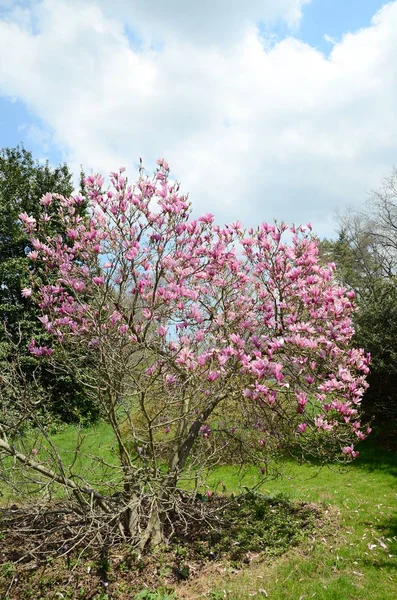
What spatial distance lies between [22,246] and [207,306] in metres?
12.3

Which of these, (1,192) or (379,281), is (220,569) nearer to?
(379,281)

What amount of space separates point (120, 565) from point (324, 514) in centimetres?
319

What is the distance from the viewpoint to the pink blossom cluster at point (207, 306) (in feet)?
14.2

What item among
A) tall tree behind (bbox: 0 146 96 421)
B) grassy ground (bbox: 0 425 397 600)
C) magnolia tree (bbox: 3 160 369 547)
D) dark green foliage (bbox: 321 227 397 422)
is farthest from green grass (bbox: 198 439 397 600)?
tall tree behind (bbox: 0 146 96 421)

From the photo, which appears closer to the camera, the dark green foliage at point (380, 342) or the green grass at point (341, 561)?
the green grass at point (341, 561)

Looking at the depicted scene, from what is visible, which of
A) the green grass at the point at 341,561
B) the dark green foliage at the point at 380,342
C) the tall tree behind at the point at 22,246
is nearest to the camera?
the green grass at the point at 341,561

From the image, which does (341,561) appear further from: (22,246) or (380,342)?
(22,246)

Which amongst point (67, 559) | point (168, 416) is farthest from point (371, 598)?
point (168, 416)

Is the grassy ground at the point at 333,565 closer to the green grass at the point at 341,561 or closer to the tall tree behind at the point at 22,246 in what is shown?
the green grass at the point at 341,561

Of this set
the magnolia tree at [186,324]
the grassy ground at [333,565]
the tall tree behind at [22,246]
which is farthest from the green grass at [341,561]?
the tall tree behind at [22,246]

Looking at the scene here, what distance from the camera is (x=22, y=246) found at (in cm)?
1534

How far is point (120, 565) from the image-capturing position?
14.4 feet

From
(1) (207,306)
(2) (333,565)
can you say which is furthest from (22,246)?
(2) (333,565)

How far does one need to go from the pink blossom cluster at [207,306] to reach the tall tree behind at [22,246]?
30.7 ft
